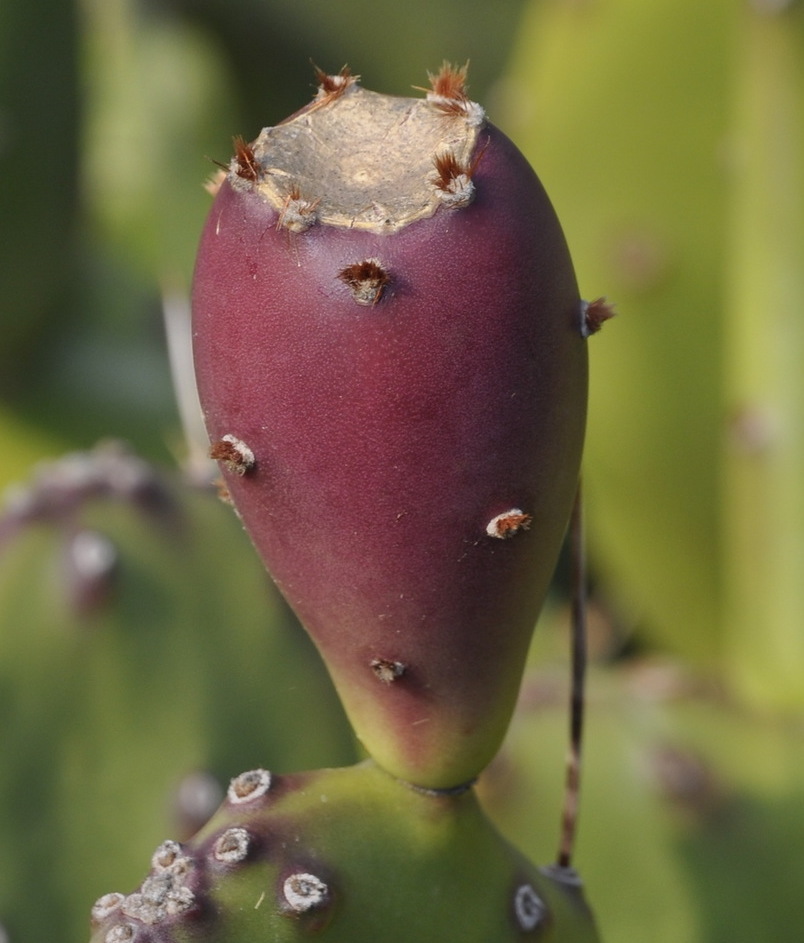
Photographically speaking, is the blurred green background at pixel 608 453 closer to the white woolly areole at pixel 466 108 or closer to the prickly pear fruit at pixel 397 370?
the prickly pear fruit at pixel 397 370

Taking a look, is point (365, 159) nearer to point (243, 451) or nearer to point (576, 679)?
point (243, 451)

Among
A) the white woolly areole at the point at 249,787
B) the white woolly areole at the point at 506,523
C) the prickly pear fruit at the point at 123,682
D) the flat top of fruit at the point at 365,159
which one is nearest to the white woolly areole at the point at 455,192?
the flat top of fruit at the point at 365,159

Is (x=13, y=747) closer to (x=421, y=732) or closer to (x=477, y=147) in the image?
(x=421, y=732)

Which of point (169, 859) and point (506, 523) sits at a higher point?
point (506, 523)

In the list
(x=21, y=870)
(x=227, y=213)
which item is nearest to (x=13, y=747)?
(x=21, y=870)

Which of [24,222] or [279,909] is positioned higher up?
[24,222]

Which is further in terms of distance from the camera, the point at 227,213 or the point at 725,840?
the point at 725,840

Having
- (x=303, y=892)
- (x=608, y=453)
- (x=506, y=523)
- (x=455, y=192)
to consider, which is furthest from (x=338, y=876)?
(x=608, y=453)

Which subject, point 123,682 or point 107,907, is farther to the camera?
point 123,682
